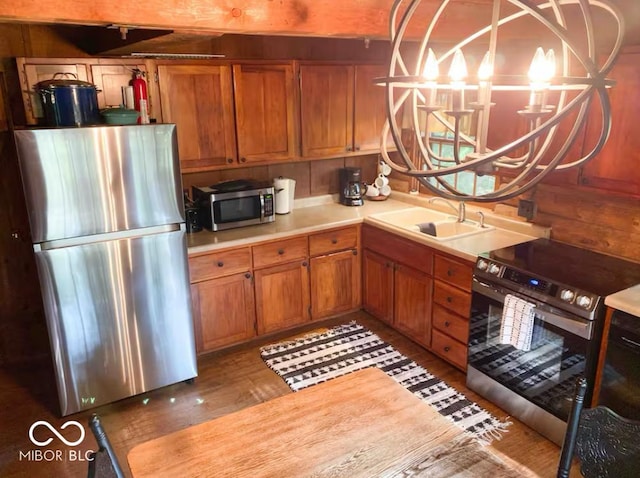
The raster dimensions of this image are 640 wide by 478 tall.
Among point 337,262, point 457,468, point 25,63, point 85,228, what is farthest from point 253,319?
point 457,468

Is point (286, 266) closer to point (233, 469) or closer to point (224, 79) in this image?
point (224, 79)

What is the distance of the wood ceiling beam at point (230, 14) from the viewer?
1.75 meters

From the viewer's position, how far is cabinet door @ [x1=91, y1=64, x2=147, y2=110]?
3.10 m

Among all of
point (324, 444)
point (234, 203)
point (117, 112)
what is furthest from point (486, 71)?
point (234, 203)

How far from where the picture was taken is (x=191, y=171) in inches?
137

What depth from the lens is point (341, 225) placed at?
12.6 feet

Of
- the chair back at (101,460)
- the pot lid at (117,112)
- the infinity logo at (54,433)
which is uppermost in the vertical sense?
the pot lid at (117,112)

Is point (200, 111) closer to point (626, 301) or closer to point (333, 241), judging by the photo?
point (333, 241)

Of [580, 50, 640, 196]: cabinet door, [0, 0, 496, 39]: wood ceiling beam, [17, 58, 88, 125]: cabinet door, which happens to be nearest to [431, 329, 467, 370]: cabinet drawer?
[580, 50, 640, 196]: cabinet door

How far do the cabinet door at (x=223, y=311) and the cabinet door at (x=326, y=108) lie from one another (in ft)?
3.77

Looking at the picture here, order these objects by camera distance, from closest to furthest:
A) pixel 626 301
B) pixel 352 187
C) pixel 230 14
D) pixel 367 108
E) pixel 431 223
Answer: pixel 230 14, pixel 626 301, pixel 431 223, pixel 367 108, pixel 352 187

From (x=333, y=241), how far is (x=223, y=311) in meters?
0.96

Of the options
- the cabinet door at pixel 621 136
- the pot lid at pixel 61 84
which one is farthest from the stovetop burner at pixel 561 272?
the pot lid at pixel 61 84

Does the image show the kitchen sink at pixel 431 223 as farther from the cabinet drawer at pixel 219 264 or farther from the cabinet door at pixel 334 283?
the cabinet drawer at pixel 219 264
